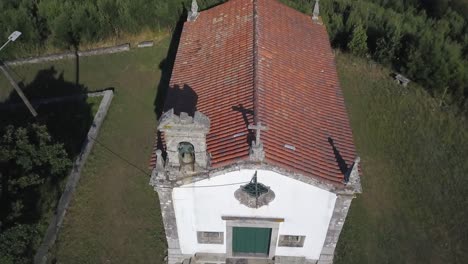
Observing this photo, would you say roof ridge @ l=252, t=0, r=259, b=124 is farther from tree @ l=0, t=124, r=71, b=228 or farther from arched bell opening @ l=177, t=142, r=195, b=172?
tree @ l=0, t=124, r=71, b=228

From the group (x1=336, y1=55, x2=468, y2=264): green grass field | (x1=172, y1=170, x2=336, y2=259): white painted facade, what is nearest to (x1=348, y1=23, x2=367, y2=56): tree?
(x1=336, y1=55, x2=468, y2=264): green grass field

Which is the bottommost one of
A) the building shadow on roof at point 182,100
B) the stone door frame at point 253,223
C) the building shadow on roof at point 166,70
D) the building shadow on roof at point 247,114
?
the building shadow on roof at point 166,70

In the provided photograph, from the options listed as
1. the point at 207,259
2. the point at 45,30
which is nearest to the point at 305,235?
the point at 207,259

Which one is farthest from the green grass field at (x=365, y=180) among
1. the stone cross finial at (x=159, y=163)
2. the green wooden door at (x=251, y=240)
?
the stone cross finial at (x=159, y=163)

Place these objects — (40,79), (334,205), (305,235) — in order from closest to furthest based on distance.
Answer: (334,205), (305,235), (40,79)

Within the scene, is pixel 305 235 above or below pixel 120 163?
above

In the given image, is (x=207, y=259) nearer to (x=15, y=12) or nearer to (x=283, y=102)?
(x=283, y=102)

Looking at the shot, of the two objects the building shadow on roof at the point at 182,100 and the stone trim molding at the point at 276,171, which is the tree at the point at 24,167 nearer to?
the building shadow on roof at the point at 182,100
